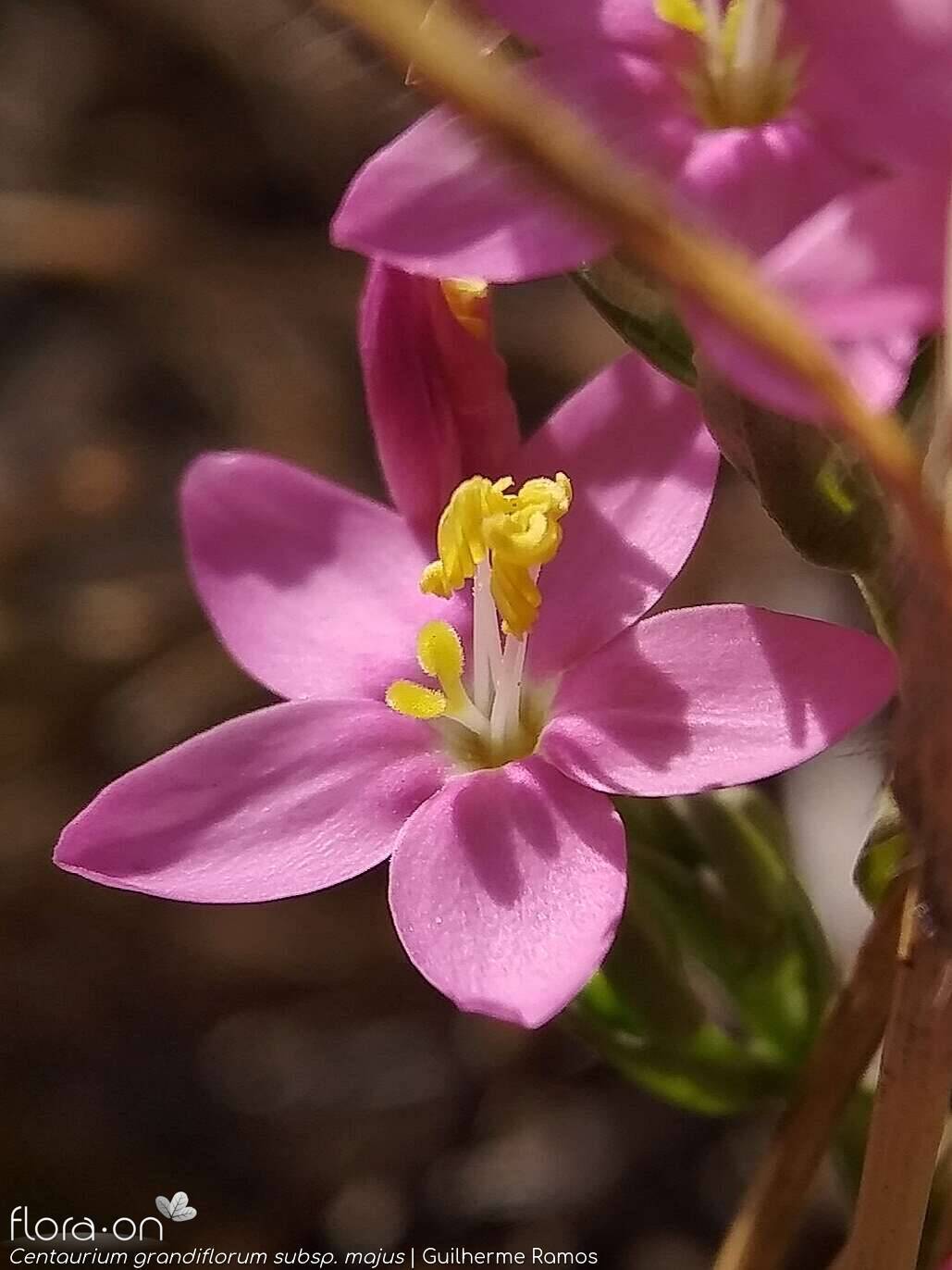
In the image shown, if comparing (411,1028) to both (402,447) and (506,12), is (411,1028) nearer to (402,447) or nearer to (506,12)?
(402,447)

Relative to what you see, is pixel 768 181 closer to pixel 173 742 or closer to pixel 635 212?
pixel 635 212

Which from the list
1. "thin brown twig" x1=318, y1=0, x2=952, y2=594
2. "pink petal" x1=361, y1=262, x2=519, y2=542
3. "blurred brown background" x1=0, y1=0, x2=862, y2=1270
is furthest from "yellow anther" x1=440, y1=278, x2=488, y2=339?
"blurred brown background" x1=0, y1=0, x2=862, y2=1270

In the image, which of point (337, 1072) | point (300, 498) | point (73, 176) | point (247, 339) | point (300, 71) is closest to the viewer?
point (300, 71)

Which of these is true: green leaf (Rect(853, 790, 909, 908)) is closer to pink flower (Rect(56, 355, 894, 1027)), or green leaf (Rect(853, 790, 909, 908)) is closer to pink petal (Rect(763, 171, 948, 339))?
pink flower (Rect(56, 355, 894, 1027))

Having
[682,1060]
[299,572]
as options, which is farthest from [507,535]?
[682,1060]

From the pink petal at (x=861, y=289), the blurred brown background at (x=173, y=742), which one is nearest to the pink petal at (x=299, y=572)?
the pink petal at (x=861, y=289)

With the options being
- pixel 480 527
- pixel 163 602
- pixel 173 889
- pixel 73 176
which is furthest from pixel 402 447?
pixel 73 176
